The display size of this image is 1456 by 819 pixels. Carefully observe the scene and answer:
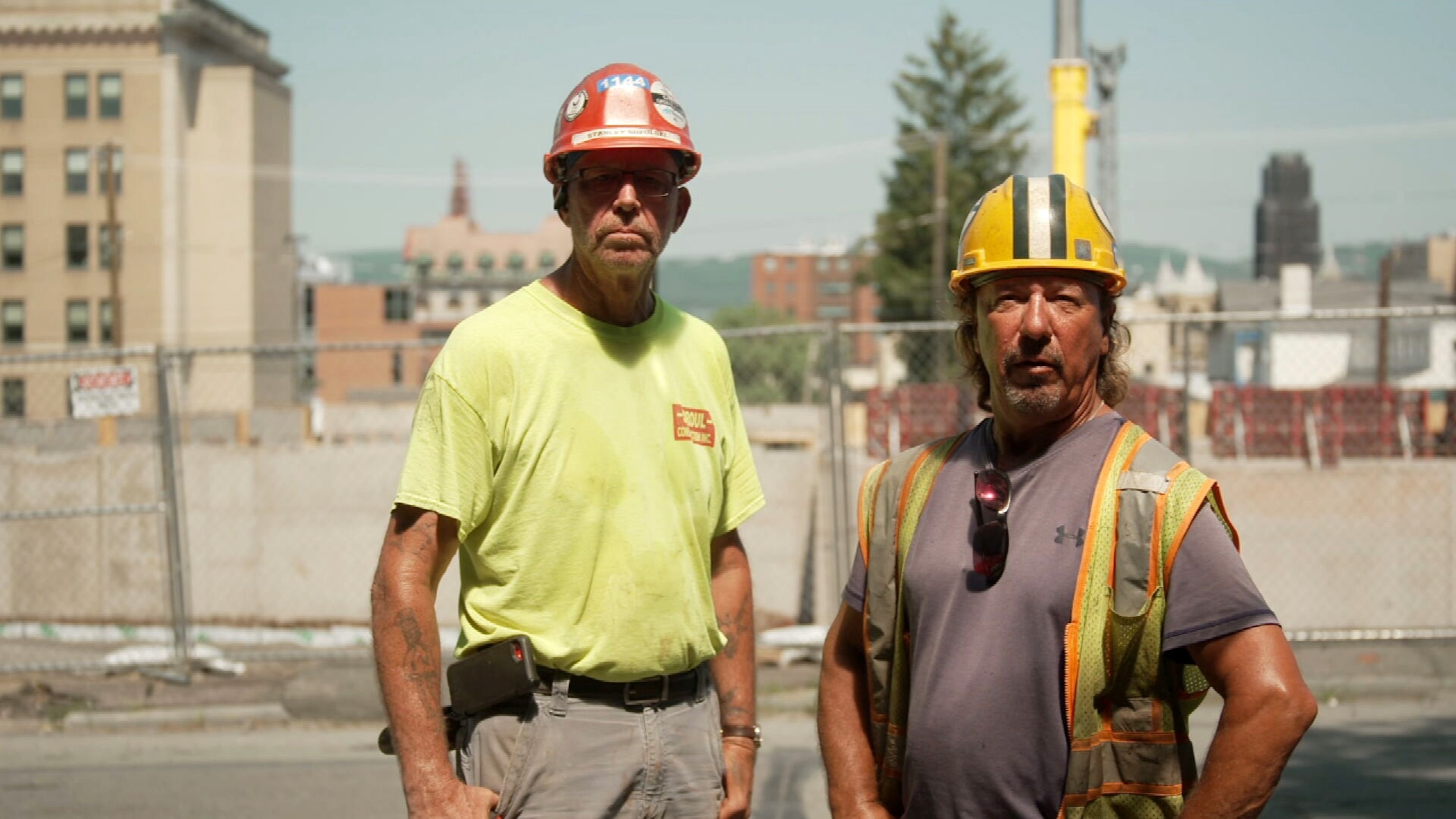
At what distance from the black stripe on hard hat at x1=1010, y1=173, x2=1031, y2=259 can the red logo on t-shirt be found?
38.6 inches

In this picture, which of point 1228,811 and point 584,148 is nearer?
point 1228,811

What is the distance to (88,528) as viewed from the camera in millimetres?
13422

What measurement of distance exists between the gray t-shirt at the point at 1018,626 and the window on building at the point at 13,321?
6687 cm

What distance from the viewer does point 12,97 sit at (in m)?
60.0

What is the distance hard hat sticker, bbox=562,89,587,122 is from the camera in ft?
9.99

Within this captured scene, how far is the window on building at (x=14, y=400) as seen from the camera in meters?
48.1

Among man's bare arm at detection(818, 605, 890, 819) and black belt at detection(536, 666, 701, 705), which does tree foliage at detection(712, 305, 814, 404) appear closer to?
black belt at detection(536, 666, 701, 705)

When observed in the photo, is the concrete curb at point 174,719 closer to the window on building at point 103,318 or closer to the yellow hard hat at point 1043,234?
the yellow hard hat at point 1043,234

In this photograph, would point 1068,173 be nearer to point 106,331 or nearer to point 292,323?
point 106,331

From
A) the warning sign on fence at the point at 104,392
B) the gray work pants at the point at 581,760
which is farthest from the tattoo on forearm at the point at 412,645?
the warning sign on fence at the point at 104,392

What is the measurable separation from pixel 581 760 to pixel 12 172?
66.5 metres

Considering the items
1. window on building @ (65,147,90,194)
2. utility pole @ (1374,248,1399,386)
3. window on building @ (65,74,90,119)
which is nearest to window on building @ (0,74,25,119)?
window on building @ (65,74,90,119)

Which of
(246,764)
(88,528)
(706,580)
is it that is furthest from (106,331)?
(706,580)

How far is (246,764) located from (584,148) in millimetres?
6099
